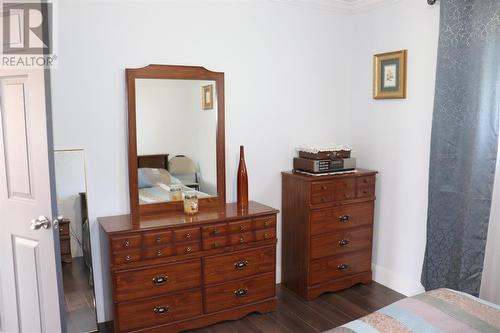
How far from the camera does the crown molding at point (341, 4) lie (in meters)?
3.38

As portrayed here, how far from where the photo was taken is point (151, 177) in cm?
292

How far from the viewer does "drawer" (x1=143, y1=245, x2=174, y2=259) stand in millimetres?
2576

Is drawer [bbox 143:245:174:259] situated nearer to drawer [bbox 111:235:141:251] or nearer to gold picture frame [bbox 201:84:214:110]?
drawer [bbox 111:235:141:251]

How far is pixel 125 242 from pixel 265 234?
3.32ft

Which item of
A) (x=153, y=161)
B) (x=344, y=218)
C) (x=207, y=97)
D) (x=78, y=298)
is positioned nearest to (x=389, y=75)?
(x=344, y=218)

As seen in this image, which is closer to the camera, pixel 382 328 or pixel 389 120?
pixel 382 328

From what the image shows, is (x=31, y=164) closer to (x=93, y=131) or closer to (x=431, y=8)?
(x=93, y=131)

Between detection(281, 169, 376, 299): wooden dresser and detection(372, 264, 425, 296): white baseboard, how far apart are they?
0.30 ft

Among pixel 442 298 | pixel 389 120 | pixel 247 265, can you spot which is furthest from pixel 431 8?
pixel 247 265

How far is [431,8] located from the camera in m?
3.00

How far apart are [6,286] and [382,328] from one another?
2120mm

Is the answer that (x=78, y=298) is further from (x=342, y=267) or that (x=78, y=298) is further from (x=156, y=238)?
(x=342, y=267)

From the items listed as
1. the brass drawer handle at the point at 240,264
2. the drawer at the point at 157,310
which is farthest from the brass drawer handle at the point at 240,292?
the drawer at the point at 157,310

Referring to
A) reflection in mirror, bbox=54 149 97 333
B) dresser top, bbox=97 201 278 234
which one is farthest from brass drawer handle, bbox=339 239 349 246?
reflection in mirror, bbox=54 149 97 333
